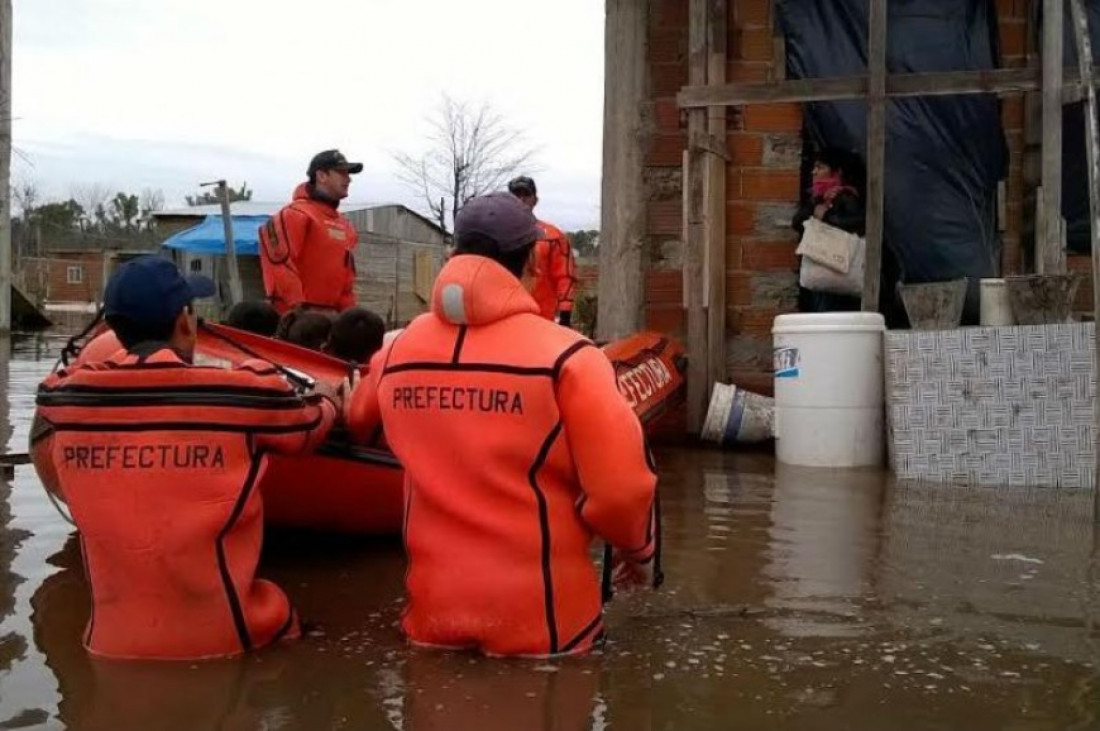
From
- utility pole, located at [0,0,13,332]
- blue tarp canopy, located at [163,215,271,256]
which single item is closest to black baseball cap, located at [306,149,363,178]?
utility pole, located at [0,0,13,332]

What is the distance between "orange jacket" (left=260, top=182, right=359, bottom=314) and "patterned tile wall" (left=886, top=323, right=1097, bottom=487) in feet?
10.6

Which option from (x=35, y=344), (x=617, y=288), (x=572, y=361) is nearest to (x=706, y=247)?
(x=617, y=288)

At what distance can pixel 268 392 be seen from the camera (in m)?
3.29

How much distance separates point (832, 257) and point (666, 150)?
1510 mm

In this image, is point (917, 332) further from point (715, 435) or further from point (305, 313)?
point (305, 313)

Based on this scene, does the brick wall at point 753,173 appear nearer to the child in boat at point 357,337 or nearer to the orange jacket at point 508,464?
the child in boat at point 357,337

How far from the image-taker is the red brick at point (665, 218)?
8570mm

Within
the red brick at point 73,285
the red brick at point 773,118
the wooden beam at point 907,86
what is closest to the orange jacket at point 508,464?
the wooden beam at point 907,86

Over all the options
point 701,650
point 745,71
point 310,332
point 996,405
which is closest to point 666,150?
point 745,71

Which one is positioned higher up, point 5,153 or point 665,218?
point 5,153

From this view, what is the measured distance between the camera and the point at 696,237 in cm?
804

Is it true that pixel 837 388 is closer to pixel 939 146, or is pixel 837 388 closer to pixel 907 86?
pixel 907 86

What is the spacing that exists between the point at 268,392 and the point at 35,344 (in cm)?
1835

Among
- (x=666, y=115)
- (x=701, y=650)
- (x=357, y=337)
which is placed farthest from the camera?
(x=666, y=115)
